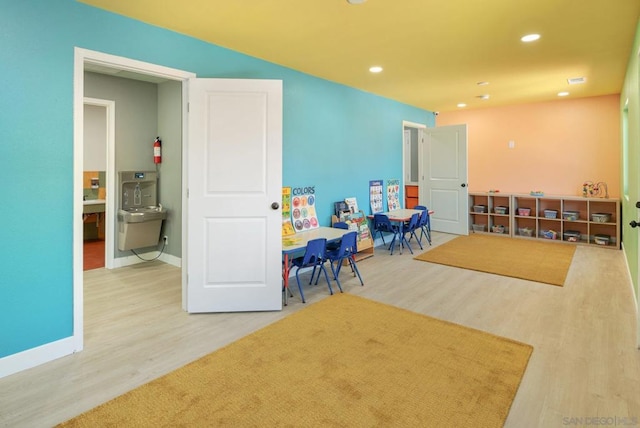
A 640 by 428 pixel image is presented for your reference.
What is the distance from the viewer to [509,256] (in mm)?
5656

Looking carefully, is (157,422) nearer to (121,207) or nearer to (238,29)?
(238,29)

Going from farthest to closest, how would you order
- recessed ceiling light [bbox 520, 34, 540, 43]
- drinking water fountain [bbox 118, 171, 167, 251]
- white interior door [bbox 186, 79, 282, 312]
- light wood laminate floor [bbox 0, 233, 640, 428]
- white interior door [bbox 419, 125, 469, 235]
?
white interior door [bbox 419, 125, 469, 235], drinking water fountain [bbox 118, 171, 167, 251], recessed ceiling light [bbox 520, 34, 540, 43], white interior door [bbox 186, 79, 282, 312], light wood laminate floor [bbox 0, 233, 640, 428]

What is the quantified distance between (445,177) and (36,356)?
6.80m

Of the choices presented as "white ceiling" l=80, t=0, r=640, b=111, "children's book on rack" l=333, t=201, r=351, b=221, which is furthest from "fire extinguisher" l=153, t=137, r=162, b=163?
"children's book on rack" l=333, t=201, r=351, b=221

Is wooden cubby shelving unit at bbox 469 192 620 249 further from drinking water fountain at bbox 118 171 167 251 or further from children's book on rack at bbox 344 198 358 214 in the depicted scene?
drinking water fountain at bbox 118 171 167 251

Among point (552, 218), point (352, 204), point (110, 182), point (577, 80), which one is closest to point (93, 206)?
point (110, 182)

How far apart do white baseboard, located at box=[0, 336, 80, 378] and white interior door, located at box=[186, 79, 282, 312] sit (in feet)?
3.21

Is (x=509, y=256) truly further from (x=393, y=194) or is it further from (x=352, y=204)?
(x=352, y=204)

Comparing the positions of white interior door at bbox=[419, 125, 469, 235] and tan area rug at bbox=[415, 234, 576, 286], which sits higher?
white interior door at bbox=[419, 125, 469, 235]

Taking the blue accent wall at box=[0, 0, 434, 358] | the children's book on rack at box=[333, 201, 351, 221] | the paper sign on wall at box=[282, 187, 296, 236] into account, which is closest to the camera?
the blue accent wall at box=[0, 0, 434, 358]

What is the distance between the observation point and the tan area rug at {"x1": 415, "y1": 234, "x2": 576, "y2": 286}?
15.7 ft

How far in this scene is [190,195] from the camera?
339cm

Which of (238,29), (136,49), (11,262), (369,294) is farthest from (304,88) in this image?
(11,262)

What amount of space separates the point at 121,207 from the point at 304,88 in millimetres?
2988
